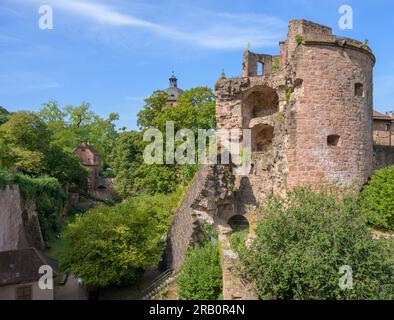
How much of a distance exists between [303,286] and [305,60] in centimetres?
962

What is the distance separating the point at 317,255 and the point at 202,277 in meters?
5.05

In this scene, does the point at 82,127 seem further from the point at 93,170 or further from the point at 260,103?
the point at 260,103

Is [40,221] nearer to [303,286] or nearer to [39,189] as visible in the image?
[39,189]

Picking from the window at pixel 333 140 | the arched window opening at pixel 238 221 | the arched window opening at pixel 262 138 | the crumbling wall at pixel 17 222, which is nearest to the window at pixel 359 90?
the window at pixel 333 140

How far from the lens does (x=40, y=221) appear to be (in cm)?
2812

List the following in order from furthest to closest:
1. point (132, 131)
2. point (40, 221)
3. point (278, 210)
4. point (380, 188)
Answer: point (132, 131) < point (40, 221) < point (380, 188) < point (278, 210)

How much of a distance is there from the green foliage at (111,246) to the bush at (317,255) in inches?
312

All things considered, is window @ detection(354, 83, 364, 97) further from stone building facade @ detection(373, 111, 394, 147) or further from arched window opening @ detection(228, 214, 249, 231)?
stone building facade @ detection(373, 111, 394, 147)

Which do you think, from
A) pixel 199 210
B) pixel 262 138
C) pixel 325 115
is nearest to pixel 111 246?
pixel 199 210

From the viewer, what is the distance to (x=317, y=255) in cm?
1066

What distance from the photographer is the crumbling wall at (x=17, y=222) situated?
20625 millimetres

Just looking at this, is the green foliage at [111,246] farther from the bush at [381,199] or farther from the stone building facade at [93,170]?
the stone building facade at [93,170]

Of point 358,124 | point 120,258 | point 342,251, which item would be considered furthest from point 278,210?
point 120,258

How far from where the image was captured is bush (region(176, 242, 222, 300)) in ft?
45.8
